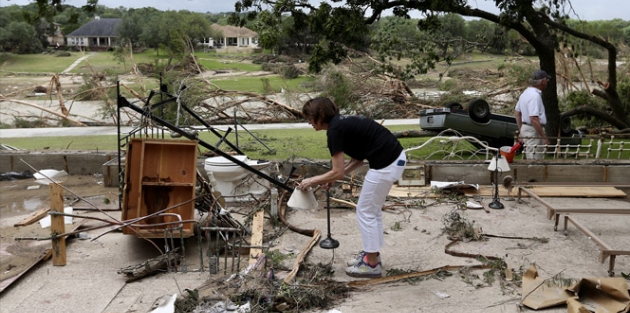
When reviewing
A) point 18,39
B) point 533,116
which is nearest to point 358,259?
point 533,116

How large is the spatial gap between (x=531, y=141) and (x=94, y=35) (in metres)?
59.1

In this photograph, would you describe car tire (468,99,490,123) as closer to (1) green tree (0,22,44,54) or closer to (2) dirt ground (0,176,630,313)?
(2) dirt ground (0,176,630,313)

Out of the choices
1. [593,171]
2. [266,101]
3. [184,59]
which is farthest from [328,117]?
[184,59]

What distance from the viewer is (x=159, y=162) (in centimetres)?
662

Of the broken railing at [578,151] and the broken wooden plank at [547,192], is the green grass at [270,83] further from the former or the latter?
the broken wooden plank at [547,192]

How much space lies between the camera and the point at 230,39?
5516cm

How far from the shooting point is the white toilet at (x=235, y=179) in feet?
26.8

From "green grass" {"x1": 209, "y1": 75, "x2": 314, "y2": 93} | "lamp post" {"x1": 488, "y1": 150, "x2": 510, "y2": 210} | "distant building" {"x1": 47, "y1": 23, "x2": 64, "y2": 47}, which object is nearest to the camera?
"lamp post" {"x1": 488, "y1": 150, "x2": 510, "y2": 210}

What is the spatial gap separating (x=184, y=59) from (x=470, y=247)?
14.7 metres

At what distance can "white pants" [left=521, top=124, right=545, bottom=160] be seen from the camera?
934 centimetres

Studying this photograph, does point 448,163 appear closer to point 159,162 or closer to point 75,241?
point 159,162

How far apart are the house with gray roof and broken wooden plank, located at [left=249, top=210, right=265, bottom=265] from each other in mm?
56085

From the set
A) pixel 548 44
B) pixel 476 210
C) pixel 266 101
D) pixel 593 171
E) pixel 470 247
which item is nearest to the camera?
pixel 470 247

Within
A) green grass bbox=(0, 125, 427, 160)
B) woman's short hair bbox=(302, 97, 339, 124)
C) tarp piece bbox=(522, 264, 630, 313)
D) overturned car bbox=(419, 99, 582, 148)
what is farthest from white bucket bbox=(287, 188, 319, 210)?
overturned car bbox=(419, 99, 582, 148)
